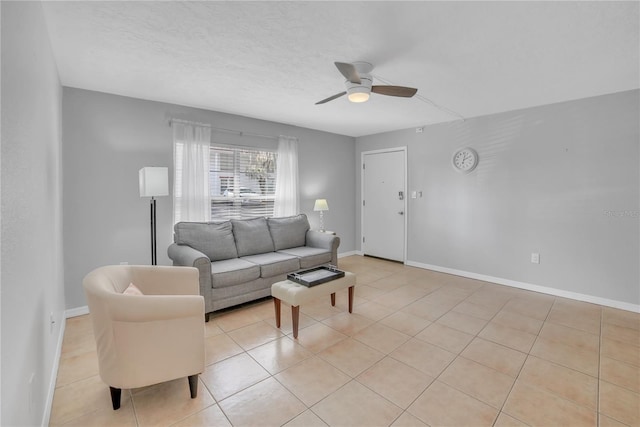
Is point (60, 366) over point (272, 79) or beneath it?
beneath

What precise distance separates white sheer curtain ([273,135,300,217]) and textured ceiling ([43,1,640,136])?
125 cm

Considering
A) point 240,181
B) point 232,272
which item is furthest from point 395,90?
point 240,181

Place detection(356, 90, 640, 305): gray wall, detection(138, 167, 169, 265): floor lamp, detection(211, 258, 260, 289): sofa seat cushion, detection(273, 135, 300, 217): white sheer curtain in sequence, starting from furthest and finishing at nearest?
detection(273, 135, 300, 217): white sheer curtain, detection(356, 90, 640, 305): gray wall, detection(211, 258, 260, 289): sofa seat cushion, detection(138, 167, 169, 265): floor lamp

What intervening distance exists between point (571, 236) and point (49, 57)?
5.43 m

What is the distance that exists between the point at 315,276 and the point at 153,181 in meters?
1.86

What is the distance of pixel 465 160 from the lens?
4422 mm

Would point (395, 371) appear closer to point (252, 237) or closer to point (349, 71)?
point (349, 71)

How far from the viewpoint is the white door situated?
17.4 ft

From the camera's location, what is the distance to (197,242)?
347cm

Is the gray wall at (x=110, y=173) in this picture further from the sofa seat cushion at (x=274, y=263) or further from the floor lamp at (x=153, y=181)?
the sofa seat cushion at (x=274, y=263)

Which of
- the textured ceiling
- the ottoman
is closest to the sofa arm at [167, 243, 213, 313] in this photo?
the ottoman

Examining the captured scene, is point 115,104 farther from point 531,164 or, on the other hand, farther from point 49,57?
point 531,164

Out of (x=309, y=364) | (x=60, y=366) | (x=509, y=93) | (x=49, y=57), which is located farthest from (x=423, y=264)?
(x=49, y=57)

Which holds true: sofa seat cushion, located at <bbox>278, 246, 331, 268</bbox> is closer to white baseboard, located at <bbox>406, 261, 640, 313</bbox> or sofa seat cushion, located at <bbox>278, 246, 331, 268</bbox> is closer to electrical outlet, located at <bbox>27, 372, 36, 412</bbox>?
white baseboard, located at <bbox>406, 261, 640, 313</bbox>
